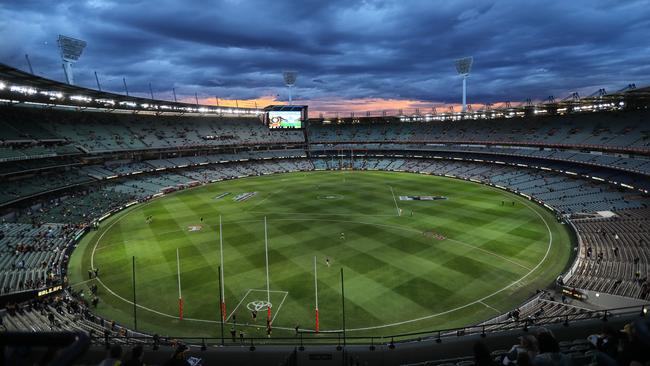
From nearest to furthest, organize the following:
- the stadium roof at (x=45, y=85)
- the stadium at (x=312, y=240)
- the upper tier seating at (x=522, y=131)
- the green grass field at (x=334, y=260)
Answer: the stadium at (x=312, y=240)
the green grass field at (x=334, y=260)
the stadium roof at (x=45, y=85)
the upper tier seating at (x=522, y=131)

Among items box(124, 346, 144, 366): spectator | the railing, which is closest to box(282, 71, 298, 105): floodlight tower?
the railing

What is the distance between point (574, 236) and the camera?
1721 inches

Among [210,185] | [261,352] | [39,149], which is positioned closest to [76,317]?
[261,352]

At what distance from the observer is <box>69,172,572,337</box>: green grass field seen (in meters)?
28.2

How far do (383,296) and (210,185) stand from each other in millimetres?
66246

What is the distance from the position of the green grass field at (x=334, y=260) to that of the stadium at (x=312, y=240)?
24 centimetres

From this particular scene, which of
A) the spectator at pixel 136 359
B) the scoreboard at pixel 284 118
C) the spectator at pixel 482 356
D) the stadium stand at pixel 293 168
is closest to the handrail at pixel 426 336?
the stadium stand at pixel 293 168

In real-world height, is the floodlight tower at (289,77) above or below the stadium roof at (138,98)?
above

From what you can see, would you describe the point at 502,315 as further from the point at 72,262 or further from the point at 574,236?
the point at 72,262

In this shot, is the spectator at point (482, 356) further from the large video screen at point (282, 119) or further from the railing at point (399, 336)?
the large video screen at point (282, 119)

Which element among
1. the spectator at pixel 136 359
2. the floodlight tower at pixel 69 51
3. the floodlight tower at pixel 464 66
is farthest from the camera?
the floodlight tower at pixel 464 66

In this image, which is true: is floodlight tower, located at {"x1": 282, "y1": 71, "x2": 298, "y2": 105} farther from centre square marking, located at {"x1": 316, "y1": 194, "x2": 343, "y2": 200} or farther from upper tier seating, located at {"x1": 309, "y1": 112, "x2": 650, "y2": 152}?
centre square marking, located at {"x1": 316, "y1": 194, "x2": 343, "y2": 200}

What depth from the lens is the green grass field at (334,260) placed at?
28172mm

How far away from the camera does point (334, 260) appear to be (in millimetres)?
37875
